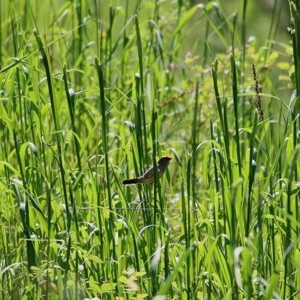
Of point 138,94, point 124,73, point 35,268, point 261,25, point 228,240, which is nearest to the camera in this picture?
point 35,268

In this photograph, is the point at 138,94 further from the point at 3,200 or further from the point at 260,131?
the point at 260,131

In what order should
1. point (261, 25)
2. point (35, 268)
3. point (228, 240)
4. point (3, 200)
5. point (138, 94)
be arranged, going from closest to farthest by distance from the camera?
point (35, 268) → point (228, 240) → point (138, 94) → point (3, 200) → point (261, 25)

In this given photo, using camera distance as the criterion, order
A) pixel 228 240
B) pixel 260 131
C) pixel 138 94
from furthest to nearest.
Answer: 1. pixel 260 131
2. pixel 138 94
3. pixel 228 240

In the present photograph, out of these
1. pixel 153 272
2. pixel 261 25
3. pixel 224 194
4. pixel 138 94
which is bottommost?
pixel 153 272

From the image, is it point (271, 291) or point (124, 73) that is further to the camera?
point (124, 73)

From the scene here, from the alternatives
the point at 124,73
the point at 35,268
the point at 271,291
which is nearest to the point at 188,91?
the point at 124,73

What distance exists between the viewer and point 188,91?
4.70m

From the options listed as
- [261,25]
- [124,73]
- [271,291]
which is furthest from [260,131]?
[261,25]

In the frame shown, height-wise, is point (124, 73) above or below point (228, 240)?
above

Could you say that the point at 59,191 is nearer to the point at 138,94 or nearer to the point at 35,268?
the point at 138,94

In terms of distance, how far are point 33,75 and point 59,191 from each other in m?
0.44

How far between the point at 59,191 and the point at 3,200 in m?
0.24

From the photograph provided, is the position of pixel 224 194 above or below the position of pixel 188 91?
below

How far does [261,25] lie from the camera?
1043 centimetres
